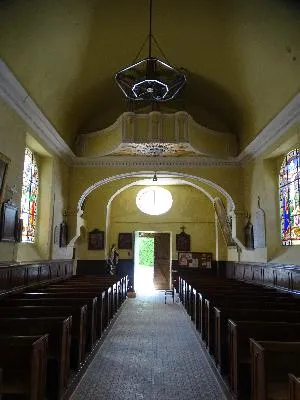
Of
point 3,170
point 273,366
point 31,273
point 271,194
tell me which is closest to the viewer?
point 273,366

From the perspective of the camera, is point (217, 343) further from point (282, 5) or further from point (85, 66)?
point (85, 66)

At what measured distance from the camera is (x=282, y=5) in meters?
6.14

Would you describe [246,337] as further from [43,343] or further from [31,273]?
[31,273]

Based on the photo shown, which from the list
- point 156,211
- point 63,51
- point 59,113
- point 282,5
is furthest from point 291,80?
point 156,211

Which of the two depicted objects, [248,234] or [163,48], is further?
[248,234]

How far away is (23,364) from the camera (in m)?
3.11

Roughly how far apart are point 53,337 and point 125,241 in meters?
12.0

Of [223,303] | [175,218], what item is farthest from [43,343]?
[175,218]

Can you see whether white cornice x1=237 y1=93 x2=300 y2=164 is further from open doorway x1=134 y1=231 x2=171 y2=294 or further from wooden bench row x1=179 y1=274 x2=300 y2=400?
open doorway x1=134 y1=231 x2=171 y2=294

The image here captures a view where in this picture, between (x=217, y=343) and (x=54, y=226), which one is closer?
(x=217, y=343)

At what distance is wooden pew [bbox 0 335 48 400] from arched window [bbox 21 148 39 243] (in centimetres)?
622

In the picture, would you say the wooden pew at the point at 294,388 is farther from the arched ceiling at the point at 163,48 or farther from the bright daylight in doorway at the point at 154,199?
the bright daylight in doorway at the point at 154,199

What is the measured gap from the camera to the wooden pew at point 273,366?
2975 millimetres

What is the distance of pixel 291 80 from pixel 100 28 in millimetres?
4135
